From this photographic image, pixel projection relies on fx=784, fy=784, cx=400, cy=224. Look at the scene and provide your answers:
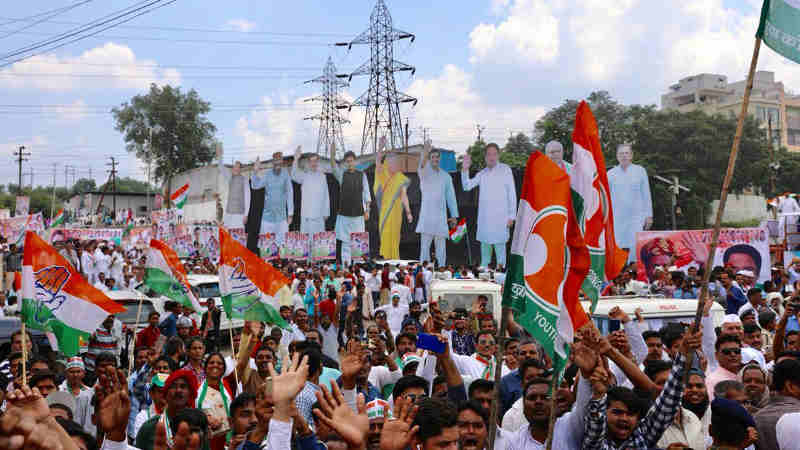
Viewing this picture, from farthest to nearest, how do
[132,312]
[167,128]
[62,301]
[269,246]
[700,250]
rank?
[167,128]
[269,246]
[700,250]
[132,312]
[62,301]

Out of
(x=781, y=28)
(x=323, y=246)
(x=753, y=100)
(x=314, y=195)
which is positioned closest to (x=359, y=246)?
(x=323, y=246)

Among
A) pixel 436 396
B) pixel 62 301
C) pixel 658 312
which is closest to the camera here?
pixel 436 396

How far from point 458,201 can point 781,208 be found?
38.2 feet

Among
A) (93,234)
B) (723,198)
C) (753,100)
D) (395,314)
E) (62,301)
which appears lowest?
(395,314)

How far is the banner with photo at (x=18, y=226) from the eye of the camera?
28.3m

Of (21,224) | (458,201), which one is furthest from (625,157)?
(21,224)

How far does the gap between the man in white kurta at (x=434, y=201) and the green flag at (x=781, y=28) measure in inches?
574

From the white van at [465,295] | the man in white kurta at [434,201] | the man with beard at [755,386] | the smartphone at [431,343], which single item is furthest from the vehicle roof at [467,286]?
the smartphone at [431,343]

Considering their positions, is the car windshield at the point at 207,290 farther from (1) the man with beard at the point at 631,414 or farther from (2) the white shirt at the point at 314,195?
(1) the man with beard at the point at 631,414

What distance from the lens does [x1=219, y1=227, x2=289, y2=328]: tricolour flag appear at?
8.91 m

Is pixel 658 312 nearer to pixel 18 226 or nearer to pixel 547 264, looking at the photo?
pixel 547 264

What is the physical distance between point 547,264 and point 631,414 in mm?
962

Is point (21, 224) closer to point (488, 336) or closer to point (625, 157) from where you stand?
point (625, 157)

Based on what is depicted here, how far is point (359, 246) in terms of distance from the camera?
72.3 feet
